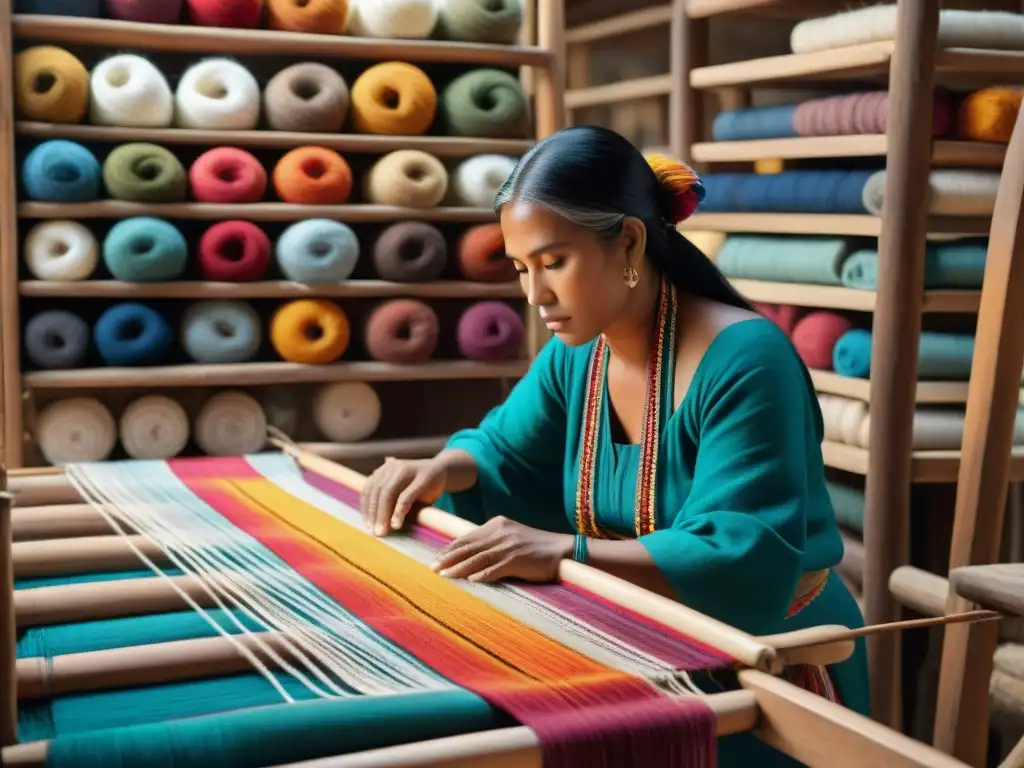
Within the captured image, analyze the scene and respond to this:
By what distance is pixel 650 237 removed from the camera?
1471 millimetres

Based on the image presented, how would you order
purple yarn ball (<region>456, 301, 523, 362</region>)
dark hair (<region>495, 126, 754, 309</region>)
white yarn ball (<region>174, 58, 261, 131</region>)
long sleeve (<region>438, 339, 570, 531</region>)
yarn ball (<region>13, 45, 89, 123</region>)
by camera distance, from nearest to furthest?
dark hair (<region>495, 126, 754, 309</region>) < long sleeve (<region>438, 339, 570, 531</region>) < yarn ball (<region>13, 45, 89, 123</region>) < white yarn ball (<region>174, 58, 261, 131</region>) < purple yarn ball (<region>456, 301, 523, 362</region>)

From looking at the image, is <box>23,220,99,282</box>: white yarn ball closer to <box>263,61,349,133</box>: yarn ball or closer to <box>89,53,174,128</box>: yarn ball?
<box>89,53,174,128</box>: yarn ball

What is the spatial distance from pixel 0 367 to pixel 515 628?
1493 mm

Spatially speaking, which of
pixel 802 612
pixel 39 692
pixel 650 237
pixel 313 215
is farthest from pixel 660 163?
pixel 313 215

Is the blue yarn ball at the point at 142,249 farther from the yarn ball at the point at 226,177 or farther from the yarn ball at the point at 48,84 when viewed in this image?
the yarn ball at the point at 48,84

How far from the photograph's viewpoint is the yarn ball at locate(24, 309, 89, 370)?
7.39 feet

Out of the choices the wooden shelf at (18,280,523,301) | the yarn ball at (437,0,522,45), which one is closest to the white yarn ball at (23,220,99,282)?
the wooden shelf at (18,280,523,301)

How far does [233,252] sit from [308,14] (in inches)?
18.7

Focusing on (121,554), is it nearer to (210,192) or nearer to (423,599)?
(423,599)

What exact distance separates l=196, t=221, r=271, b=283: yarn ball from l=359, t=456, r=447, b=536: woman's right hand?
0.90m

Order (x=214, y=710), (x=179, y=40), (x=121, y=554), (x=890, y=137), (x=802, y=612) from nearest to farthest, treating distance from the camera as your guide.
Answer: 1. (x=214, y=710)
2. (x=121, y=554)
3. (x=802, y=612)
4. (x=890, y=137)
5. (x=179, y=40)

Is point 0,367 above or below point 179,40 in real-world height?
below

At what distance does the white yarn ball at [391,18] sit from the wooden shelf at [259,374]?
0.66 m

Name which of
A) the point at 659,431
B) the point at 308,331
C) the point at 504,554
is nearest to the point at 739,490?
the point at 659,431
